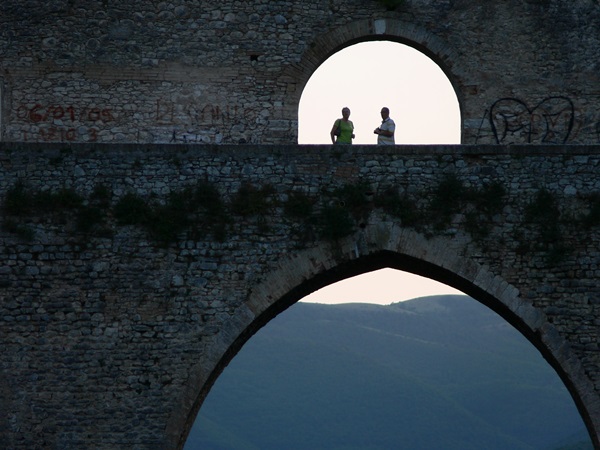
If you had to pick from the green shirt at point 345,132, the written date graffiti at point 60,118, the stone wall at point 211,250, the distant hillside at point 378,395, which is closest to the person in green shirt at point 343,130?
the green shirt at point 345,132

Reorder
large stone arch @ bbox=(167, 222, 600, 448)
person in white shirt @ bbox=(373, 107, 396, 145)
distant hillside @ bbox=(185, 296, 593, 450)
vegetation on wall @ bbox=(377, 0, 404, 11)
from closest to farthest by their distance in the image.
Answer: large stone arch @ bbox=(167, 222, 600, 448), person in white shirt @ bbox=(373, 107, 396, 145), vegetation on wall @ bbox=(377, 0, 404, 11), distant hillside @ bbox=(185, 296, 593, 450)

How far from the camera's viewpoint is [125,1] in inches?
747

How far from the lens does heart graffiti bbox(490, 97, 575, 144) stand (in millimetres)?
18797

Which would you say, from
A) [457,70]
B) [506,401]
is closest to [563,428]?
[506,401]

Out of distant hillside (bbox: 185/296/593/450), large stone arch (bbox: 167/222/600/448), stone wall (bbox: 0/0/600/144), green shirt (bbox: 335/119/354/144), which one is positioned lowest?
distant hillside (bbox: 185/296/593/450)

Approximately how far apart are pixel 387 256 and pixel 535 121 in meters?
3.52

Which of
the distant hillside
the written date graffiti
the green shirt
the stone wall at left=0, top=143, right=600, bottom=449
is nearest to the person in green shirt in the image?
the green shirt

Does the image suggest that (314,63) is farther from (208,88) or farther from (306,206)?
(306,206)

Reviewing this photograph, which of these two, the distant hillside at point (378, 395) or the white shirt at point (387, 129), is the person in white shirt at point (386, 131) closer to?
the white shirt at point (387, 129)

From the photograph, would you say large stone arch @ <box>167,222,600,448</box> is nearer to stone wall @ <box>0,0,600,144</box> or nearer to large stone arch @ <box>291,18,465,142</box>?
stone wall @ <box>0,0,600,144</box>

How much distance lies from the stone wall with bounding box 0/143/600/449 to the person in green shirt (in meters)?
1.43

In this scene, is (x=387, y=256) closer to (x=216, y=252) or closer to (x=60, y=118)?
(x=216, y=252)

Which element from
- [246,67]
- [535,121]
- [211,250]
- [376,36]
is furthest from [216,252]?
[535,121]

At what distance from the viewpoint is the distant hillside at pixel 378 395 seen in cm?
6300
